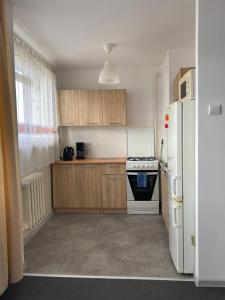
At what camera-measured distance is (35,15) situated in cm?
263

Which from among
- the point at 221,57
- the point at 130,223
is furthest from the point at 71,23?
the point at 130,223

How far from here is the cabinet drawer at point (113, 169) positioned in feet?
14.4

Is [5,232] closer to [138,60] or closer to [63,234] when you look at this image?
[63,234]

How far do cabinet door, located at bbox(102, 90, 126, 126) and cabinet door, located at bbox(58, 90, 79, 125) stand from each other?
514mm

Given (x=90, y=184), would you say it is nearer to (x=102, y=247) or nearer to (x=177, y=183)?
(x=102, y=247)

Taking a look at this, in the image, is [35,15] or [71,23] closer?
[35,15]

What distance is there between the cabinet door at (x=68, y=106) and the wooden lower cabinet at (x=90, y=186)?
834 millimetres

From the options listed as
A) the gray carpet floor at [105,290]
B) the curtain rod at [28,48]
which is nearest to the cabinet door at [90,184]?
the curtain rod at [28,48]

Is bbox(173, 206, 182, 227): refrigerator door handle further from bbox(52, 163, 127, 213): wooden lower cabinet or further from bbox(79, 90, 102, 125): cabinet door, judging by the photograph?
bbox(79, 90, 102, 125): cabinet door

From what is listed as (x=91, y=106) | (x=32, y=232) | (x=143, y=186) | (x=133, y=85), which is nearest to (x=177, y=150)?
(x=143, y=186)

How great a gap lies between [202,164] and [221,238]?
2.23 feet

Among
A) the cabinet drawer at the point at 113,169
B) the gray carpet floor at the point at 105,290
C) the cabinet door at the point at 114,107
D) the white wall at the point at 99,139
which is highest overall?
the cabinet door at the point at 114,107

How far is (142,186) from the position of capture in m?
4.33

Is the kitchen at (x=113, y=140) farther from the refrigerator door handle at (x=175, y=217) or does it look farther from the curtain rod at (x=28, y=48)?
the refrigerator door handle at (x=175, y=217)
